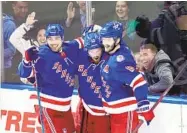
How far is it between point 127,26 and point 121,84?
0.56 m

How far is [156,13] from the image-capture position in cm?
457

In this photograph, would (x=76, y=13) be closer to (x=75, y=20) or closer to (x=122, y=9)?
(x=75, y=20)

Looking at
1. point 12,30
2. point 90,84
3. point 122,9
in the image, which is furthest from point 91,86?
point 12,30

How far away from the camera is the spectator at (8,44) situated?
5232mm

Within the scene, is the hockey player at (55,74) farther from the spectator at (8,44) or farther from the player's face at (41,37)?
the spectator at (8,44)

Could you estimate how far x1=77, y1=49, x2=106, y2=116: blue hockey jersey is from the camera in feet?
14.8

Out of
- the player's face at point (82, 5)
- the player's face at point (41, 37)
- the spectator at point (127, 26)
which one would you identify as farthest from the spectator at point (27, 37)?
the spectator at point (127, 26)

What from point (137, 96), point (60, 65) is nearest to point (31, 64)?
point (60, 65)

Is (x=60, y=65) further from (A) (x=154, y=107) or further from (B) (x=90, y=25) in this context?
(A) (x=154, y=107)

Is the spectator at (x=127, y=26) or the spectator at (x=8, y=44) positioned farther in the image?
the spectator at (x=8, y=44)

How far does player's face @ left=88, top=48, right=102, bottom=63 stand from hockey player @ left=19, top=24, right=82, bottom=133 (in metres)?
0.18

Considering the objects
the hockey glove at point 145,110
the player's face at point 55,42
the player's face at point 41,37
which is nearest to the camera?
the hockey glove at point 145,110

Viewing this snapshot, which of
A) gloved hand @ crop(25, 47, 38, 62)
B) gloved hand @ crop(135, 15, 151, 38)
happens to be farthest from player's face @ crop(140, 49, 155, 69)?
gloved hand @ crop(25, 47, 38, 62)

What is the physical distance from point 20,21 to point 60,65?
775 millimetres
